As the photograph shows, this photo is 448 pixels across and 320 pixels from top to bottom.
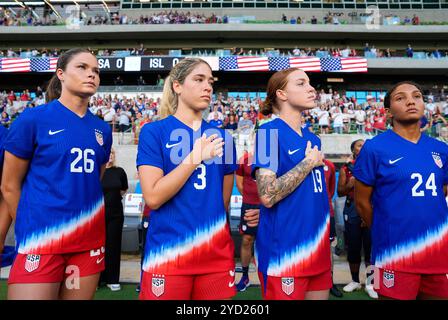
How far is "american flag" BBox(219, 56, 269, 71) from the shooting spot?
932 inches

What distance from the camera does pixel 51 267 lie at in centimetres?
201

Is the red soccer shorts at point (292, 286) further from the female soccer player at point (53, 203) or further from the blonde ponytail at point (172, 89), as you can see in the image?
the blonde ponytail at point (172, 89)

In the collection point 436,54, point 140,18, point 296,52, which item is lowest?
point 296,52

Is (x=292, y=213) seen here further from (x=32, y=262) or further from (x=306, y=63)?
(x=306, y=63)

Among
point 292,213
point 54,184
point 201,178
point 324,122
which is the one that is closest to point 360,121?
point 324,122

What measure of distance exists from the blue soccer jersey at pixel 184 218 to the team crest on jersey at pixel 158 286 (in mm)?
38

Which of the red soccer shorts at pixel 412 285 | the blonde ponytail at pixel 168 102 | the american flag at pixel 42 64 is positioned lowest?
the red soccer shorts at pixel 412 285

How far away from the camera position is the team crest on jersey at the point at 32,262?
6.49 ft

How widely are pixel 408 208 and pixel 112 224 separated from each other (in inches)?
139

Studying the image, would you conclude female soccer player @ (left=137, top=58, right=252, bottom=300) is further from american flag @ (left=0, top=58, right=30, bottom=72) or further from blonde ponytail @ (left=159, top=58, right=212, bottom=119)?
american flag @ (left=0, top=58, right=30, bottom=72)

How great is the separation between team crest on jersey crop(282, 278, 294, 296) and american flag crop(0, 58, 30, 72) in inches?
1097

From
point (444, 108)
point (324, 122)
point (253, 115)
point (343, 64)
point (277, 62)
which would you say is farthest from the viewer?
point (343, 64)

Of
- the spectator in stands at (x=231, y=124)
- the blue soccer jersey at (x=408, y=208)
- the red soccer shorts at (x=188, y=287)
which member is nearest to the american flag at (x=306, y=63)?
the spectator in stands at (x=231, y=124)
